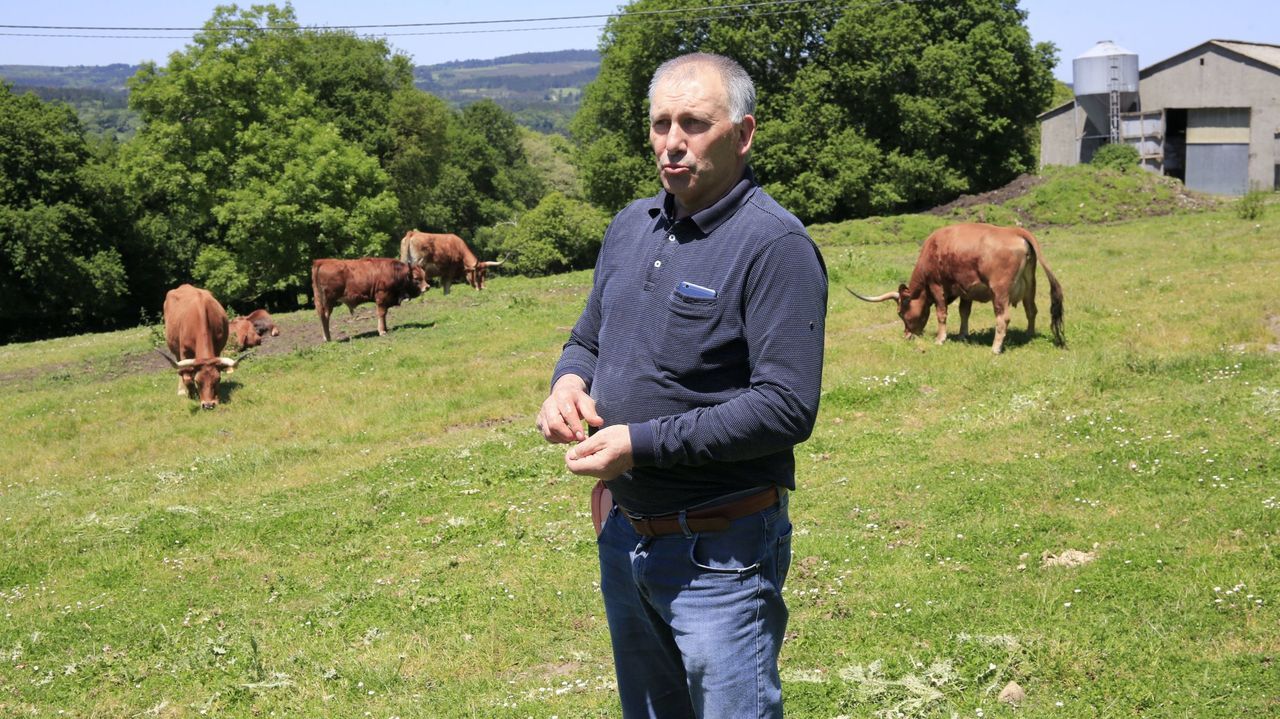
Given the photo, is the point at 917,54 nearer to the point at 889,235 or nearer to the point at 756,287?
the point at 889,235

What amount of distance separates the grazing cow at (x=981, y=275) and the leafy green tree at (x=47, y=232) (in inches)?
1594

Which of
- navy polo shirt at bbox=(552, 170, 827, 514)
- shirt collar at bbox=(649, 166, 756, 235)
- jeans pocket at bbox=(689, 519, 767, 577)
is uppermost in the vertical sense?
shirt collar at bbox=(649, 166, 756, 235)

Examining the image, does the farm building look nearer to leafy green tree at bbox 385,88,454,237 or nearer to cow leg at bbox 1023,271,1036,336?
cow leg at bbox 1023,271,1036,336

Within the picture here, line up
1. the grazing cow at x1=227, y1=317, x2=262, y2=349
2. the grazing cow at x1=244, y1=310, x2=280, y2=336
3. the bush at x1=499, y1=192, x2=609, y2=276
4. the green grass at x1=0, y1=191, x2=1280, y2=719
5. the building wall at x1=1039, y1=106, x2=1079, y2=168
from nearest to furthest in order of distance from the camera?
the green grass at x1=0, y1=191, x2=1280, y2=719 < the grazing cow at x1=227, y1=317, x2=262, y2=349 < the grazing cow at x1=244, y1=310, x2=280, y2=336 < the building wall at x1=1039, y1=106, x2=1079, y2=168 < the bush at x1=499, y1=192, x2=609, y2=276

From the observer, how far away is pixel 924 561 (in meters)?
8.75

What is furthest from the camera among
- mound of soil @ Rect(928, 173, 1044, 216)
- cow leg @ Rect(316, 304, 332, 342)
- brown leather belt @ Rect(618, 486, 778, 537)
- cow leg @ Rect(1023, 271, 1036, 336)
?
mound of soil @ Rect(928, 173, 1044, 216)

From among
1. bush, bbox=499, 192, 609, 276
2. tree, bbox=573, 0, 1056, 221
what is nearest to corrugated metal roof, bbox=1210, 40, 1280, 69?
tree, bbox=573, 0, 1056, 221

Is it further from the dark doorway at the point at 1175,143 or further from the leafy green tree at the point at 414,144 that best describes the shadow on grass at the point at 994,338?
the leafy green tree at the point at 414,144

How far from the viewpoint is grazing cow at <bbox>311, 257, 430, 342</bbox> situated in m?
24.8

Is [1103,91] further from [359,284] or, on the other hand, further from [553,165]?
[553,165]

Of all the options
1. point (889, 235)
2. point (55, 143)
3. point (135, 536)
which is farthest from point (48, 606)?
point (55, 143)

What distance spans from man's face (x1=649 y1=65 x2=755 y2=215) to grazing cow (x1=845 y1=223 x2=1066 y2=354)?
44.7ft

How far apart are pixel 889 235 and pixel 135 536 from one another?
97.0 feet

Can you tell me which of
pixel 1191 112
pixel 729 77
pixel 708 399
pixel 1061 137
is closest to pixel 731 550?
pixel 708 399
